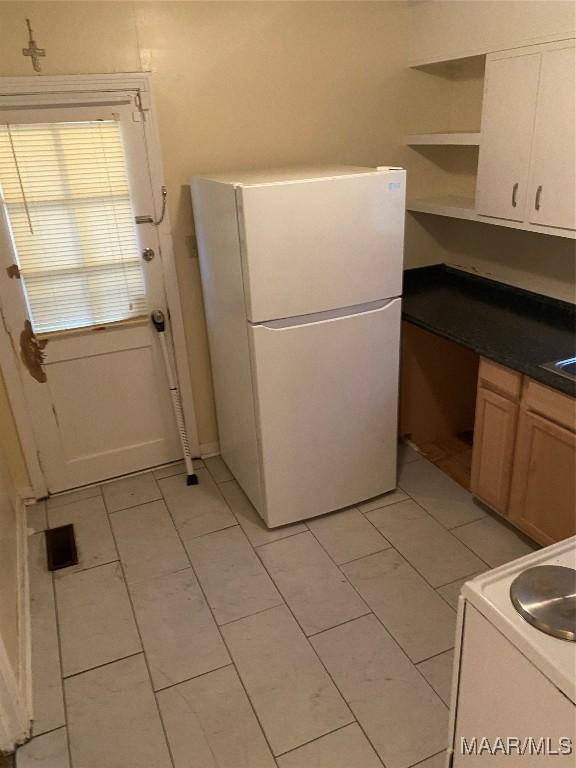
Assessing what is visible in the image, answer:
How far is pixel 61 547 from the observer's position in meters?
2.63

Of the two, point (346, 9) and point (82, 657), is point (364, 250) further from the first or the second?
point (82, 657)

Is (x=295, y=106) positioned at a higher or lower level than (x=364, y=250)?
higher

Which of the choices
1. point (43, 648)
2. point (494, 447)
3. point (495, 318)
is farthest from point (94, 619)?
point (495, 318)

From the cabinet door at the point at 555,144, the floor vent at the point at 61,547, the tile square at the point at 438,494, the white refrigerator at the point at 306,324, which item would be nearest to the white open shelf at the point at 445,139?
the cabinet door at the point at 555,144

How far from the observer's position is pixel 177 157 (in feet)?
8.80

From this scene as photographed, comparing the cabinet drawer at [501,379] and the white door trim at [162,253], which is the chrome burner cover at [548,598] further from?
the white door trim at [162,253]

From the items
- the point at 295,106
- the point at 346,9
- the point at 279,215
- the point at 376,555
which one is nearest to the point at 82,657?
the point at 376,555

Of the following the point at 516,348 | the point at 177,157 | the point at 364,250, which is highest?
the point at 177,157

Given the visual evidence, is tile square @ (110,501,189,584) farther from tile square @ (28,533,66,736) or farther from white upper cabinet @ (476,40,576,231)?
white upper cabinet @ (476,40,576,231)

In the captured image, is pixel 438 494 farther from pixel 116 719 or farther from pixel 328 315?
pixel 116 719

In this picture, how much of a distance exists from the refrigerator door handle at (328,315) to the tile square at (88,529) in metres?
1.26

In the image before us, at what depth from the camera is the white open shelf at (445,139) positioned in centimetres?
268

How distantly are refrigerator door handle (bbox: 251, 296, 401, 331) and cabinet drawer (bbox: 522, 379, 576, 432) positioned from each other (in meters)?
0.67

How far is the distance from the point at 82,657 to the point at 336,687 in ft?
3.02
